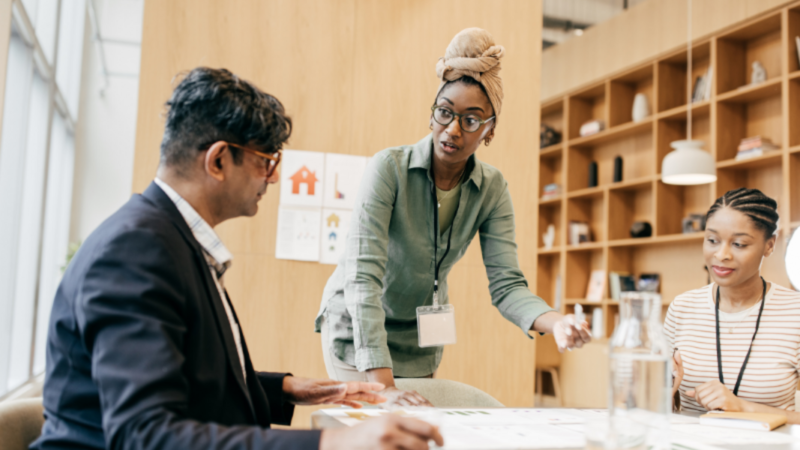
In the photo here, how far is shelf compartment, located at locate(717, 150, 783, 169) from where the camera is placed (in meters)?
4.68

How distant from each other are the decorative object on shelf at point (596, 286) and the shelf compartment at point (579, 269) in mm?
74

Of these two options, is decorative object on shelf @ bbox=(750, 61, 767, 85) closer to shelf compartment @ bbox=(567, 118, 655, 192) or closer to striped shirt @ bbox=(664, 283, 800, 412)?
shelf compartment @ bbox=(567, 118, 655, 192)

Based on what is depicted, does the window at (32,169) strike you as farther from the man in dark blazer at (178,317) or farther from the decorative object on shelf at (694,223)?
the decorative object on shelf at (694,223)

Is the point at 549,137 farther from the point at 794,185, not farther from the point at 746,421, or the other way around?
the point at 746,421

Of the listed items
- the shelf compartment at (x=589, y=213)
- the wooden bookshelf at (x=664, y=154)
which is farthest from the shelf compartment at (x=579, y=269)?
the shelf compartment at (x=589, y=213)

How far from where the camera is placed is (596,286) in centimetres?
659

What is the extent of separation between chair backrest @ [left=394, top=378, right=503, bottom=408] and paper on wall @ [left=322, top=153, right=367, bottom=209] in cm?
173

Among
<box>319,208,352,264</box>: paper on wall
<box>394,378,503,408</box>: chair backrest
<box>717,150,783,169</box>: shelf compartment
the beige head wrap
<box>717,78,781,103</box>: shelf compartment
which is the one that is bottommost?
<box>394,378,503,408</box>: chair backrest

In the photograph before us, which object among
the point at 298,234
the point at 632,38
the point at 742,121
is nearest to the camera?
the point at 298,234

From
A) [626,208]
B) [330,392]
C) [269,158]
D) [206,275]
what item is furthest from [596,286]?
[206,275]

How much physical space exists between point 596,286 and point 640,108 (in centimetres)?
186

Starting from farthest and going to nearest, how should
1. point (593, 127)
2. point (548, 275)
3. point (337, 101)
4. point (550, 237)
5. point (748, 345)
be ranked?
point (548, 275)
point (550, 237)
point (593, 127)
point (337, 101)
point (748, 345)

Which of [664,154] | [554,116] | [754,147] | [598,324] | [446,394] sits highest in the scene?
[554,116]

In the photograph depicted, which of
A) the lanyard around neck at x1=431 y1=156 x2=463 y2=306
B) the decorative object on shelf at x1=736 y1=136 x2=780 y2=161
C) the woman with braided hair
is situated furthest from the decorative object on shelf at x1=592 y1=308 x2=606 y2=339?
the lanyard around neck at x1=431 y1=156 x2=463 y2=306
